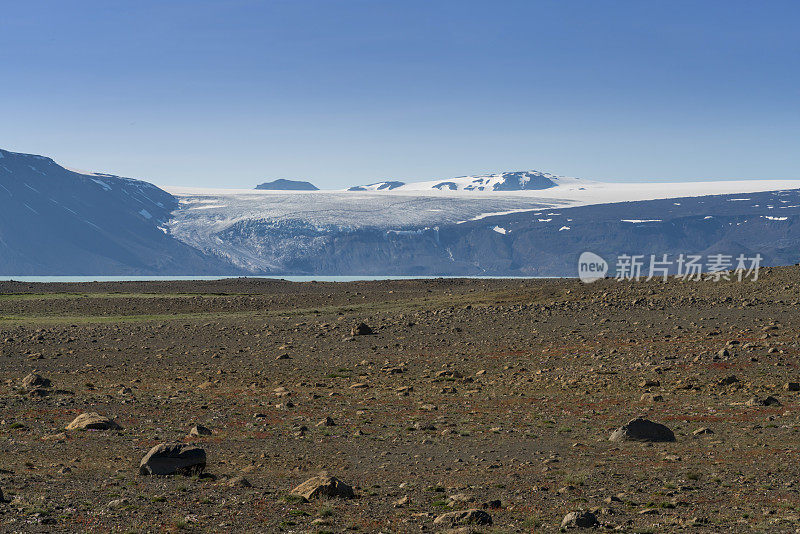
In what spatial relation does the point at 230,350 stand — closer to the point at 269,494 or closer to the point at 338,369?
the point at 338,369

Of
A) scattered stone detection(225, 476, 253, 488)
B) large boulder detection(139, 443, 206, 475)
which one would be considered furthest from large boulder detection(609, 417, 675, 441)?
large boulder detection(139, 443, 206, 475)

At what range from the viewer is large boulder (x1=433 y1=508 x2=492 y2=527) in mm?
10994

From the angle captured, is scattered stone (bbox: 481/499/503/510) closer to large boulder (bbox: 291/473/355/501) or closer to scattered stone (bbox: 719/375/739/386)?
large boulder (bbox: 291/473/355/501)

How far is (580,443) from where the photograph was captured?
16.8 m

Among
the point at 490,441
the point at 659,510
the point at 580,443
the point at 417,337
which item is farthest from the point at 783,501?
the point at 417,337

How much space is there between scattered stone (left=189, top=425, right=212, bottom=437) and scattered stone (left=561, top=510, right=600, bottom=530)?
930 centimetres

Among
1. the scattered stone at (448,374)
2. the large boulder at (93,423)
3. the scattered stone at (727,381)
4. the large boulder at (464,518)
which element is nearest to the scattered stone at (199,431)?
the large boulder at (93,423)

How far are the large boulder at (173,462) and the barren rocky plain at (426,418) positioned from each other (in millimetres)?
99

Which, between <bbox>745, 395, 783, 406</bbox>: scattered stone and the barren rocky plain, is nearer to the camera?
the barren rocky plain

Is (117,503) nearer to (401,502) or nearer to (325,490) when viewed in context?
(325,490)

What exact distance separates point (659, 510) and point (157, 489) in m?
7.36

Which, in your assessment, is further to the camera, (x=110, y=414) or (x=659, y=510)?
(x=110, y=414)

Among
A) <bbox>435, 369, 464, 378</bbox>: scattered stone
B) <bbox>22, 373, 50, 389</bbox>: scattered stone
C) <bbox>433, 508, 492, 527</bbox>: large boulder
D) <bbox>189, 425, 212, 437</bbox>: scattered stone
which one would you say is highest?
<bbox>433, 508, 492, 527</bbox>: large boulder

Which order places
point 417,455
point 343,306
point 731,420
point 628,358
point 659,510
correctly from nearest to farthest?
point 659,510 < point 417,455 < point 731,420 < point 628,358 < point 343,306
